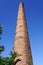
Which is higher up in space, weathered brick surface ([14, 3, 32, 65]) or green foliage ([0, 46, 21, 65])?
weathered brick surface ([14, 3, 32, 65])

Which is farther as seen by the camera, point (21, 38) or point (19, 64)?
point (21, 38)

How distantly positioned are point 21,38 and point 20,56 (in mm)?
2520

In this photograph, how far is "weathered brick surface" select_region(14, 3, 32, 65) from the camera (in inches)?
857

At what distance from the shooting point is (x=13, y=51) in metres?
22.8

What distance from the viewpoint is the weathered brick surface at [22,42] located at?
21766 millimetres

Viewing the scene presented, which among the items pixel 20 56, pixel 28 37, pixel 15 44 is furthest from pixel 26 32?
pixel 20 56

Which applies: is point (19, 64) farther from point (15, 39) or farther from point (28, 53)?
point (15, 39)

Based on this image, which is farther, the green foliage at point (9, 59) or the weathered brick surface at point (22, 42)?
the weathered brick surface at point (22, 42)

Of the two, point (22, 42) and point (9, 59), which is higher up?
point (22, 42)

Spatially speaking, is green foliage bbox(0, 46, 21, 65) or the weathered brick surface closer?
green foliage bbox(0, 46, 21, 65)

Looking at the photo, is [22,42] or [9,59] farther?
[22,42]

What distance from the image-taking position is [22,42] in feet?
75.7

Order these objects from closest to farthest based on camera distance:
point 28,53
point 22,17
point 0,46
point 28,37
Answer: point 0,46
point 28,53
point 28,37
point 22,17

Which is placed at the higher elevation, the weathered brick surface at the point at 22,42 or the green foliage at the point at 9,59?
the weathered brick surface at the point at 22,42
